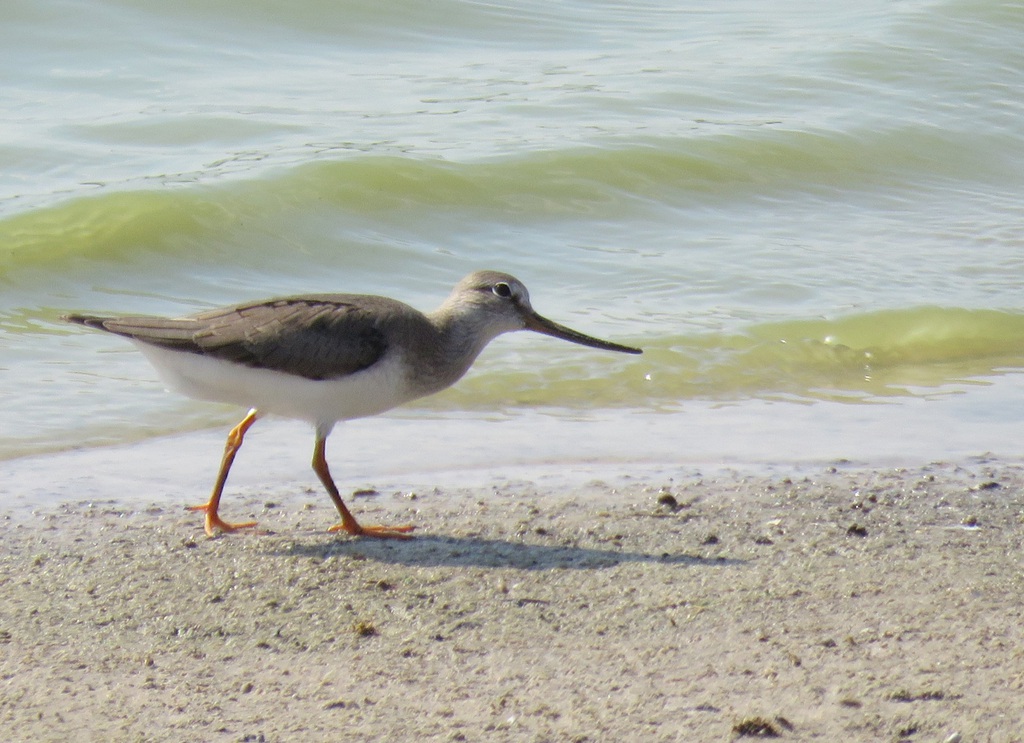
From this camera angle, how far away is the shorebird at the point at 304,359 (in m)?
5.35

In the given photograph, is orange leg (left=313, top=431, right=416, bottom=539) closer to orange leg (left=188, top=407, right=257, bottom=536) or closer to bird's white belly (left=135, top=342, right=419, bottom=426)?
bird's white belly (left=135, top=342, right=419, bottom=426)

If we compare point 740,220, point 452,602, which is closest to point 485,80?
point 740,220

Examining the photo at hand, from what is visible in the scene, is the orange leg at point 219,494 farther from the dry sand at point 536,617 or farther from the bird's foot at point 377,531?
the bird's foot at point 377,531

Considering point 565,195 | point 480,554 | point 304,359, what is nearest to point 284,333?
point 304,359

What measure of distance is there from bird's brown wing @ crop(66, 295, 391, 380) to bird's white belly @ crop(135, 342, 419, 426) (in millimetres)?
33

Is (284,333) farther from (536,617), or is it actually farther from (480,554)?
(536,617)

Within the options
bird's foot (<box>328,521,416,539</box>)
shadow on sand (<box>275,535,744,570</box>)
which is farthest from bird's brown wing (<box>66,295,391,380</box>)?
shadow on sand (<box>275,535,744,570</box>)

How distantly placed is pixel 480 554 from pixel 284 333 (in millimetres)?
1204

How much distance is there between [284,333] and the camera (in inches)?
213

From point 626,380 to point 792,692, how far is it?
3930 mm

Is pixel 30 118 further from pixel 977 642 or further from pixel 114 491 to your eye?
pixel 977 642

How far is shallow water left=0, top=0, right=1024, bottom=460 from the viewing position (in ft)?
24.8

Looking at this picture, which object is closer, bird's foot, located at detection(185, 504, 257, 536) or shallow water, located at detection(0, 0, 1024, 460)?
bird's foot, located at detection(185, 504, 257, 536)

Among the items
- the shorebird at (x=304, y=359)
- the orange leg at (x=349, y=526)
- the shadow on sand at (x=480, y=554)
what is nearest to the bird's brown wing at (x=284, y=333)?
the shorebird at (x=304, y=359)
